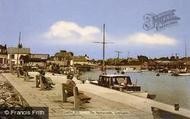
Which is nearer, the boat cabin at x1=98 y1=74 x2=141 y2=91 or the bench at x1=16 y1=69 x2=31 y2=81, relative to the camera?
the boat cabin at x1=98 y1=74 x2=141 y2=91

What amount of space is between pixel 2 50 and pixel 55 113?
93164mm

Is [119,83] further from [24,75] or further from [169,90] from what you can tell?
[169,90]

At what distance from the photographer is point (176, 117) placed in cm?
1185

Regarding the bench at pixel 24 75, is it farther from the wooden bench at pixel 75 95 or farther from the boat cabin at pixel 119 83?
the wooden bench at pixel 75 95

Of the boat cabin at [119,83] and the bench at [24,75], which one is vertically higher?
the bench at [24,75]

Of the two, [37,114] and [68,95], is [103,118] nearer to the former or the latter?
[37,114]

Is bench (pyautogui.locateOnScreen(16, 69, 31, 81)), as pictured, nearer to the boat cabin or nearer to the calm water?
the boat cabin

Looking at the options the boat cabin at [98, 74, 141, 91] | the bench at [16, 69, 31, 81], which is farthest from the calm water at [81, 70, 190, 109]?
the bench at [16, 69, 31, 81]

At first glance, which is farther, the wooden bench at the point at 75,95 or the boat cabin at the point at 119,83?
the boat cabin at the point at 119,83

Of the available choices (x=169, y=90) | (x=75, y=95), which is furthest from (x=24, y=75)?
(x=169, y=90)

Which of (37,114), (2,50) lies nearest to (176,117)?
(37,114)

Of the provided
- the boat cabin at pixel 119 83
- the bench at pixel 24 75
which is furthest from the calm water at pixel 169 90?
the bench at pixel 24 75

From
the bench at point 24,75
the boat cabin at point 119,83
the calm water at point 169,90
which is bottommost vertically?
the calm water at point 169,90

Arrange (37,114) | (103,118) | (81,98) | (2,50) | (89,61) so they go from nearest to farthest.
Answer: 1. (37,114)
2. (103,118)
3. (81,98)
4. (2,50)
5. (89,61)
